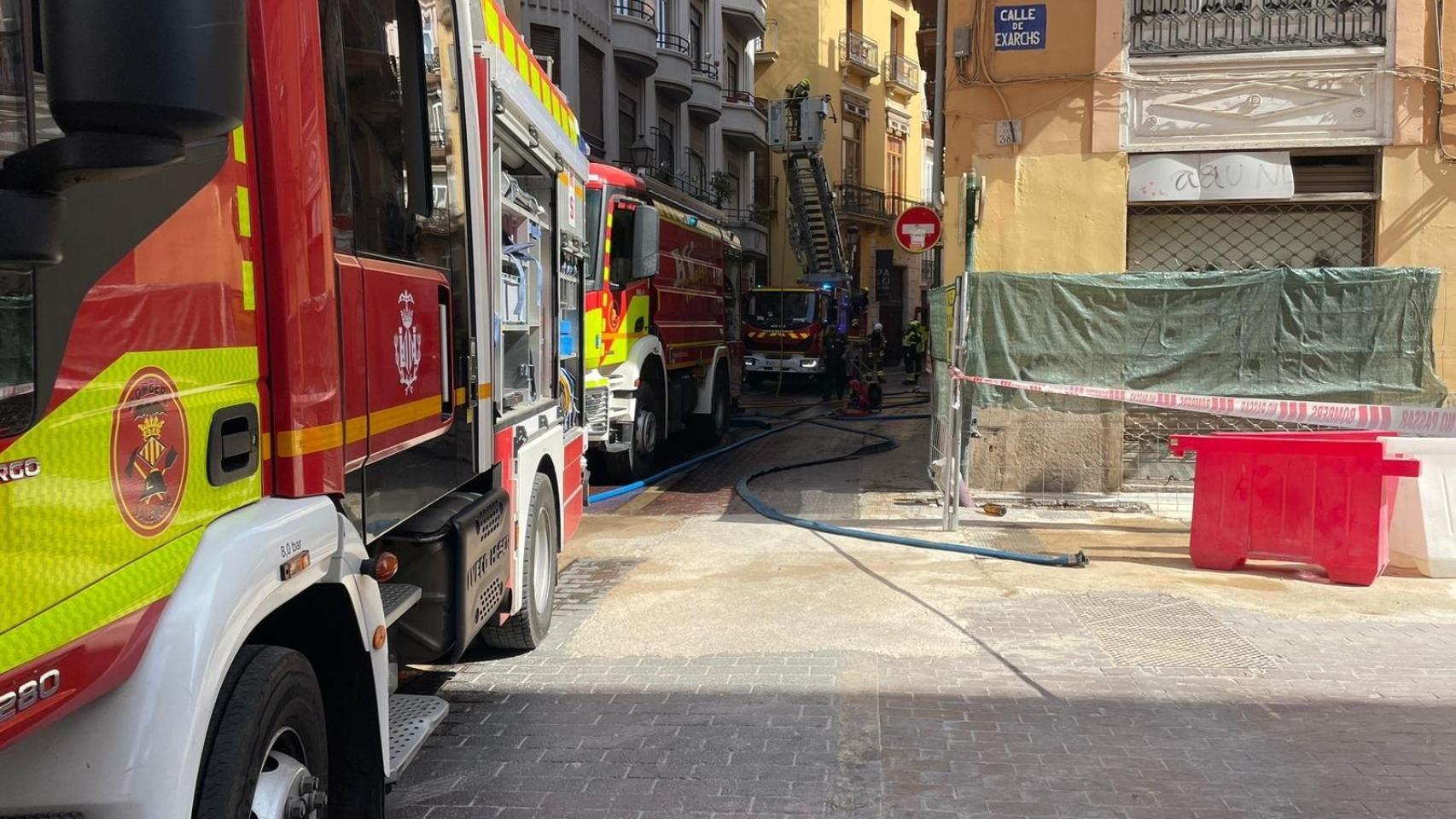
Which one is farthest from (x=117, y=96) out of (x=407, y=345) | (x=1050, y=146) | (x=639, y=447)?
(x=639, y=447)

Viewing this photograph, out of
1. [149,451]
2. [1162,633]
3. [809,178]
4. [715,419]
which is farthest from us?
[809,178]

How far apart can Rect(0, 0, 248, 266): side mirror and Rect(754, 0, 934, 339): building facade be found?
3872 centimetres

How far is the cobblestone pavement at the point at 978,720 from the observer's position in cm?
417

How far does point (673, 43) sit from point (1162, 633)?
2676 centimetres

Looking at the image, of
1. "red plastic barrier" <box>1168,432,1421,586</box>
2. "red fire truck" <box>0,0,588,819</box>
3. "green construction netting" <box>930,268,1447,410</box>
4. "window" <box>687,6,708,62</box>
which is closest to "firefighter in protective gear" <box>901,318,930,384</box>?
"window" <box>687,6,708,62</box>

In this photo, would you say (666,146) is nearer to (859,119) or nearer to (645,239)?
(859,119)

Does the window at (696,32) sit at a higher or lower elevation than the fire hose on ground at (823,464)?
higher

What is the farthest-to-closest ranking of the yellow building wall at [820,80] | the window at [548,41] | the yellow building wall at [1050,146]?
1. the yellow building wall at [820,80]
2. the window at [548,41]
3. the yellow building wall at [1050,146]

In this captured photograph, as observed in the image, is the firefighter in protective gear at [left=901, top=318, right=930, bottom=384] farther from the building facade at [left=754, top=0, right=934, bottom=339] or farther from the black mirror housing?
the black mirror housing

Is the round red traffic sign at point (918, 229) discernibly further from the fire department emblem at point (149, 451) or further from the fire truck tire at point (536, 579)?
the fire department emblem at point (149, 451)

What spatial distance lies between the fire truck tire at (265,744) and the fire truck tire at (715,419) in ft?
42.9

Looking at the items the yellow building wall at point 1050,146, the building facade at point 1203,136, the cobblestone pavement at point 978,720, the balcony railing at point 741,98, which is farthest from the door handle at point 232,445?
the balcony railing at point 741,98

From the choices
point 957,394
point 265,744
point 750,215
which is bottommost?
point 265,744

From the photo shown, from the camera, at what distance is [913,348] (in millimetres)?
29781
